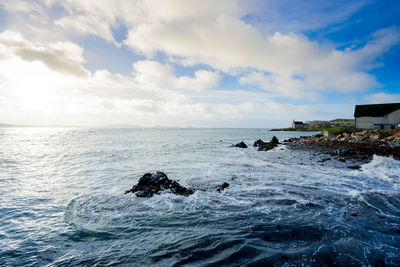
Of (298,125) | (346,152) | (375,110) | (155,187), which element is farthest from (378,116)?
(298,125)

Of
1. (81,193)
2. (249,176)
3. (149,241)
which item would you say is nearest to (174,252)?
(149,241)

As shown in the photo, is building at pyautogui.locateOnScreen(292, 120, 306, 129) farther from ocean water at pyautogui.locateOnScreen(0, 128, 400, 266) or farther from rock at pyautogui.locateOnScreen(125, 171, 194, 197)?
rock at pyautogui.locateOnScreen(125, 171, 194, 197)

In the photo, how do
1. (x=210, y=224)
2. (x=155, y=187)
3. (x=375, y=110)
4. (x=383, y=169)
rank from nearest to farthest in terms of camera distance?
(x=210, y=224), (x=155, y=187), (x=383, y=169), (x=375, y=110)

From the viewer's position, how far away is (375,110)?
5406 cm

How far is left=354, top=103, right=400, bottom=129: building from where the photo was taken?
49312 mm

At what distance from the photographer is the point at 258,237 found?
6.09m

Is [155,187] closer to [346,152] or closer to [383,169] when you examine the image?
[383,169]

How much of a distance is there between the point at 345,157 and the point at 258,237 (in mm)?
21300

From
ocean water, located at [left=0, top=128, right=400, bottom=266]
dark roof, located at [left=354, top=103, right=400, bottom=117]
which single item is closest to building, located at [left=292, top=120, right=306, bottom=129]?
dark roof, located at [left=354, top=103, right=400, bottom=117]

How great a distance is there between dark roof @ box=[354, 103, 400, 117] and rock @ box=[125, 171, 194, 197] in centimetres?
6748

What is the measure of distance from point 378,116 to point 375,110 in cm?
253

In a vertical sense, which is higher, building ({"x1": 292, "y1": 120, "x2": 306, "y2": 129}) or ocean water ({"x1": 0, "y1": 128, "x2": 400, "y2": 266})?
building ({"x1": 292, "y1": 120, "x2": 306, "y2": 129})

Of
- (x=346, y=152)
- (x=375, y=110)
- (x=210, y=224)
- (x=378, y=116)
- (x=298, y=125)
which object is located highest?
(x=375, y=110)

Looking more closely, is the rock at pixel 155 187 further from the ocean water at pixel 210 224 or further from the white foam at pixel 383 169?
the white foam at pixel 383 169
